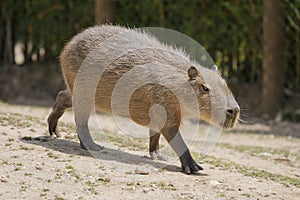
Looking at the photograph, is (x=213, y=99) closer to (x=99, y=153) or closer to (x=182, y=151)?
(x=182, y=151)

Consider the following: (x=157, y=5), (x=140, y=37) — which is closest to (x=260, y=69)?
(x=157, y=5)

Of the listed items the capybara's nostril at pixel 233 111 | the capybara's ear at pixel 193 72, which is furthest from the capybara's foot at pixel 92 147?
the capybara's nostril at pixel 233 111

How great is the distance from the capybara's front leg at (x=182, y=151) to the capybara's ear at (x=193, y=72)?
1.67ft

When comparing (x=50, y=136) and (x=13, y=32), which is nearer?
(x=50, y=136)

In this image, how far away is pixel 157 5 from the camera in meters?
11.7

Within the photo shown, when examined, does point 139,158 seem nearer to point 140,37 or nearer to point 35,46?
point 140,37

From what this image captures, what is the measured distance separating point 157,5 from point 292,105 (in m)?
3.03

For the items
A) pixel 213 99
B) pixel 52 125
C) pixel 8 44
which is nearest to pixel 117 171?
pixel 213 99

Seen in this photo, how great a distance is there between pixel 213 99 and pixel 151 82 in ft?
2.02

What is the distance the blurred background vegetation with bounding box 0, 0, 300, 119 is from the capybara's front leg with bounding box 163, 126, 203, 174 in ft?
12.9

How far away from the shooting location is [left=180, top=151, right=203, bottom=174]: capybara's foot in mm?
5984

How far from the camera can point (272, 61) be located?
10469mm

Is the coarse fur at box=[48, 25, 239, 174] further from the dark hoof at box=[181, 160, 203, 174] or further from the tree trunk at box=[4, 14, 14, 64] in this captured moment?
the tree trunk at box=[4, 14, 14, 64]

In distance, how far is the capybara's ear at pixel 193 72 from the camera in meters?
6.14
